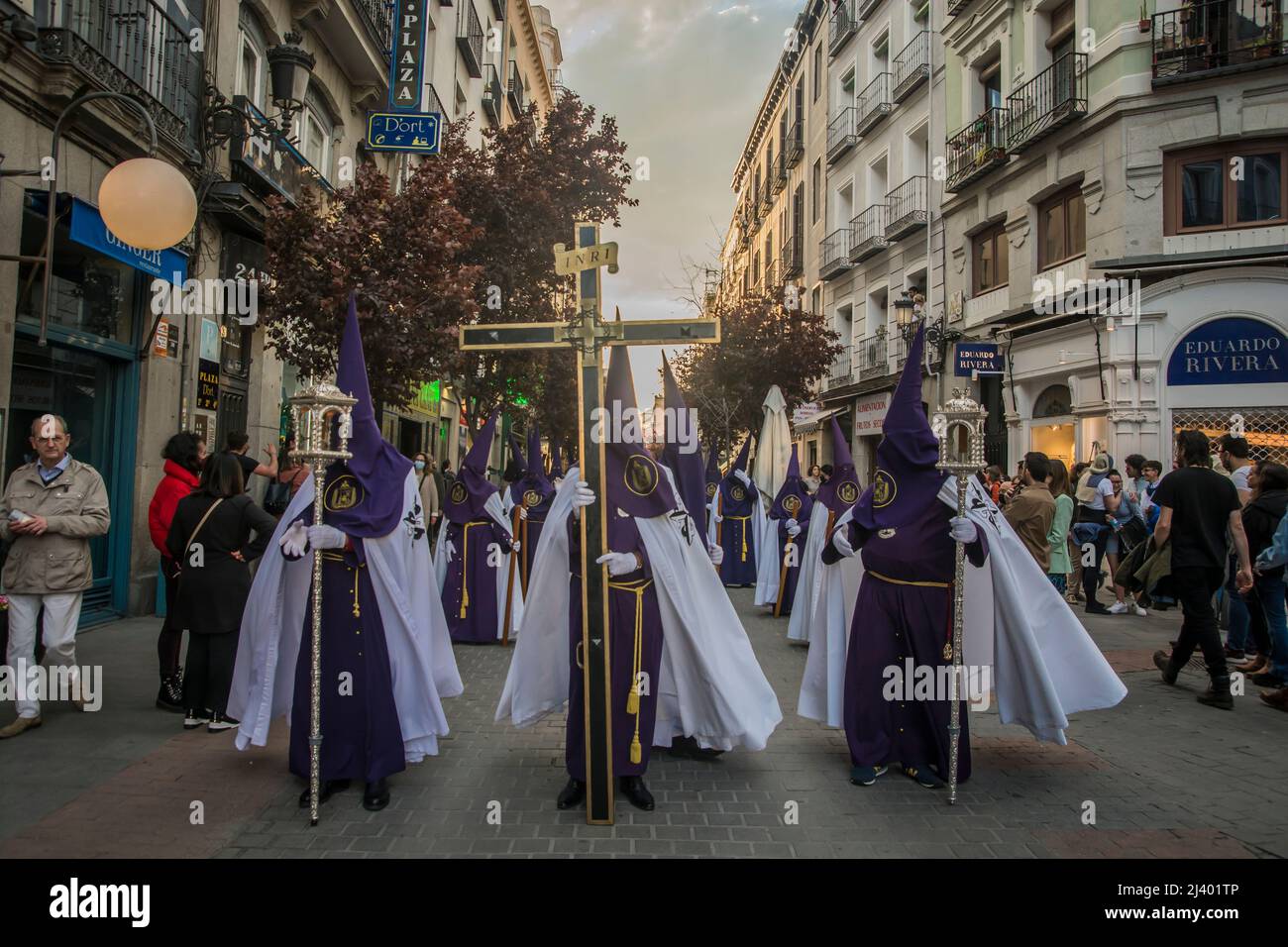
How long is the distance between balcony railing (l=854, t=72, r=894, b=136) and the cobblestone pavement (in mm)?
22007

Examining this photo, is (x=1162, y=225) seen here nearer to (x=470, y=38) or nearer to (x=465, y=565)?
(x=465, y=565)

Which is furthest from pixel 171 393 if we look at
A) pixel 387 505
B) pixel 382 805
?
pixel 382 805

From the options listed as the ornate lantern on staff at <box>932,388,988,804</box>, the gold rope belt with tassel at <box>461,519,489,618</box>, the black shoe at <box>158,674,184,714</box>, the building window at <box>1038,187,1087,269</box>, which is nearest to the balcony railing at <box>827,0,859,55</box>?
the building window at <box>1038,187,1087,269</box>

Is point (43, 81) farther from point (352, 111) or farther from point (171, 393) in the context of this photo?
point (352, 111)

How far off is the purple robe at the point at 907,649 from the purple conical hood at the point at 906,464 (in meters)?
0.09

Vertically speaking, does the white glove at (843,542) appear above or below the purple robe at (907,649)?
above

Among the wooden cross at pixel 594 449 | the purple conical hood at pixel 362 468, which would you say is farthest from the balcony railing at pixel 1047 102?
the purple conical hood at pixel 362 468

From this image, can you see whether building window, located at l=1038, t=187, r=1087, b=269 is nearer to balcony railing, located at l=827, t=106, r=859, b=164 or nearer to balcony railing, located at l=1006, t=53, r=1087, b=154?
balcony railing, located at l=1006, t=53, r=1087, b=154

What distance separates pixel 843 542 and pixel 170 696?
15.7 ft

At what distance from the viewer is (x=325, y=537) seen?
421cm

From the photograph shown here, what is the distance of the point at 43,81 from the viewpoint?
7.72 metres

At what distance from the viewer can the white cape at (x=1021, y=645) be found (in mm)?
4898

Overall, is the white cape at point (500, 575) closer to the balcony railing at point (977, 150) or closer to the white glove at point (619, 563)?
the white glove at point (619, 563)

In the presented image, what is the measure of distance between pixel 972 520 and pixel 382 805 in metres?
3.49
